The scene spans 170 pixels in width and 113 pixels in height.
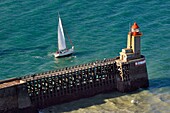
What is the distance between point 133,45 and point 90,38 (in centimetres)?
2450

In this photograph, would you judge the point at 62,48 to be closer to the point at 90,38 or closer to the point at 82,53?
the point at 82,53

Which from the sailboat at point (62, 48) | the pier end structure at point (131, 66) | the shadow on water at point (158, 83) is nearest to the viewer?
the pier end structure at point (131, 66)

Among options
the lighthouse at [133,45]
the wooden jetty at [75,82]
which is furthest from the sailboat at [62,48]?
the lighthouse at [133,45]

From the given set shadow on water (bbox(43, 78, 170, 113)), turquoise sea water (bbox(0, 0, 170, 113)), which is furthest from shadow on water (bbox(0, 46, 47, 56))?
shadow on water (bbox(43, 78, 170, 113))

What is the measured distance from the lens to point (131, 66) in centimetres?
8838

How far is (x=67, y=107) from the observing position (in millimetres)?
84750

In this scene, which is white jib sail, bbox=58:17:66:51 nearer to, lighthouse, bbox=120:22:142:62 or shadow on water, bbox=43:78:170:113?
lighthouse, bbox=120:22:142:62

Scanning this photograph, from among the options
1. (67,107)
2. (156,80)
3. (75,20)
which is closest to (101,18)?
(75,20)

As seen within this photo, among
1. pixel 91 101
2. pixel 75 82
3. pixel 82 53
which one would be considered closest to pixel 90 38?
pixel 82 53

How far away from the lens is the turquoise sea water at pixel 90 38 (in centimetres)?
8612

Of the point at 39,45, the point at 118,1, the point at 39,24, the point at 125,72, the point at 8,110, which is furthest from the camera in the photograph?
the point at 118,1

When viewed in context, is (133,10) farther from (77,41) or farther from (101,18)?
(77,41)

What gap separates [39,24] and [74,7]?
40.2 ft

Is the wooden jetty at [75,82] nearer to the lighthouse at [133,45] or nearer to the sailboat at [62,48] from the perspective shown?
the lighthouse at [133,45]
